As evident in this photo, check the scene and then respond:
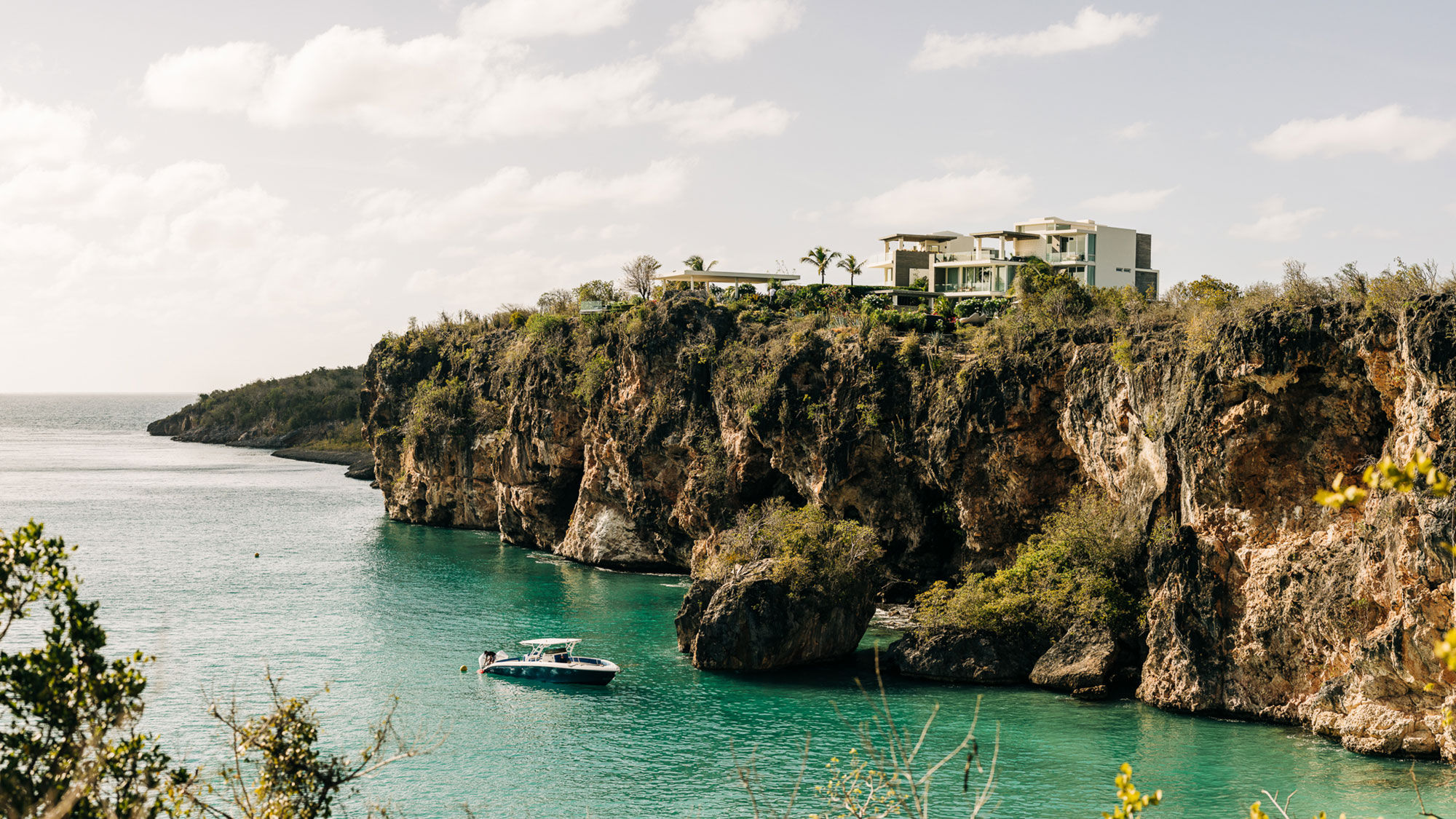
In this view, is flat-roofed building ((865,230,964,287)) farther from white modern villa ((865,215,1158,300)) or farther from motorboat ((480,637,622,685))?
motorboat ((480,637,622,685))

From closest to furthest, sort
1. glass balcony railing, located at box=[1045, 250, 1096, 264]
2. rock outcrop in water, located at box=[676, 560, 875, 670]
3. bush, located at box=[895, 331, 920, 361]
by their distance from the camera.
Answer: rock outcrop in water, located at box=[676, 560, 875, 670], bush, located at box=[895, 331, 920, 361], glass balcony railing, located at box=[1045, 250, 1096, 264]

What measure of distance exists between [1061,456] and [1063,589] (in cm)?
892

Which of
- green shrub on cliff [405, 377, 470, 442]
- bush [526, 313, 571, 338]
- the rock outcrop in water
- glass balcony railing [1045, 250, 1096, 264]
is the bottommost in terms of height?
the rock outcrop in water

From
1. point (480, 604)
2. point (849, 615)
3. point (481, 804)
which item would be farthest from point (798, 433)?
point (481, 804)

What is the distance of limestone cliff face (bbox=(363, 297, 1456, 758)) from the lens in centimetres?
3462

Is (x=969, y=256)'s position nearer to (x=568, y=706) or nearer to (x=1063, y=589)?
(x=1063, y=589)

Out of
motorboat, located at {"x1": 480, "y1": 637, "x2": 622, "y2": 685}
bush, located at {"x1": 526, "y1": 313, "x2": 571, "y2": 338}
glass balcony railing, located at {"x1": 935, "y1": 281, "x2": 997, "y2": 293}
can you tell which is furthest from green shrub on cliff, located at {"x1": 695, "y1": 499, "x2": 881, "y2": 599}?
bush, located at {"x1": 526, "y1": 313, "x2": 571, "y2": 338}

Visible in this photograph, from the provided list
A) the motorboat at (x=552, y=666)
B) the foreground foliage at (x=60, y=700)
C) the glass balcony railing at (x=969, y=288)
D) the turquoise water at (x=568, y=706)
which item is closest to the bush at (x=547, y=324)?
the turquoise water at (x=568, y=706)

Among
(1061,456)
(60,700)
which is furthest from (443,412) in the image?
(60,700)

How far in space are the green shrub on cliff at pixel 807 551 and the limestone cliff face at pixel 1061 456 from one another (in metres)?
5.99

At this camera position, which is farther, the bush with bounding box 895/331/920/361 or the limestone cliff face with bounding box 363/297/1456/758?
the bush with bounding box 895/331/920/361

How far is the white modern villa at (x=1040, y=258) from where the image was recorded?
78.7 m

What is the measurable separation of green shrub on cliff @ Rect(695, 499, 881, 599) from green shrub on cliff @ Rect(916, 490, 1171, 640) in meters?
3.82

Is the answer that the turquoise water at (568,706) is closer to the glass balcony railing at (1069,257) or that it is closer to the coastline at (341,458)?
Result: the glass balcony railing at (1069,257)
